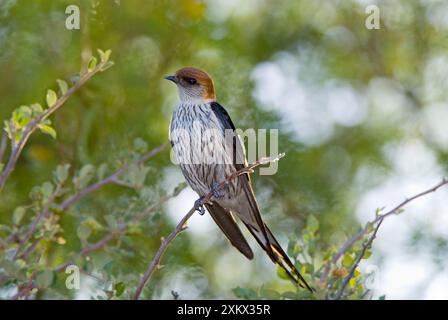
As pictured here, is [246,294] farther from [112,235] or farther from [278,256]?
[112,235]

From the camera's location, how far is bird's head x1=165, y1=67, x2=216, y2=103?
4.45m

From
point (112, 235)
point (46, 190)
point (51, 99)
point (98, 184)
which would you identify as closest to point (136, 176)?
point (98, 184)

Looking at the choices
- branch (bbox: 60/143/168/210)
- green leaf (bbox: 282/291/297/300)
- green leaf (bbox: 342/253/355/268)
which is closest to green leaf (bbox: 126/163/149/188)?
branch (bbox: 60/143/168/210)

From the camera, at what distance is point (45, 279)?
2.84 metres

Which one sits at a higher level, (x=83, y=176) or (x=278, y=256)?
(x=83, y=176)

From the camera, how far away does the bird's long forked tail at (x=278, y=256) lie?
337cm

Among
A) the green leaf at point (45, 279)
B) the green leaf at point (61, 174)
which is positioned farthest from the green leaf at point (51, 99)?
the green leaf at point (45, 279)

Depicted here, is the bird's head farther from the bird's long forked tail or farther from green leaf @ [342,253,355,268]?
green leaf @ [342,253,355,268]

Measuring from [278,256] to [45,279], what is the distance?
46.8 inches

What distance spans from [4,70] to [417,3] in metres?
2.61

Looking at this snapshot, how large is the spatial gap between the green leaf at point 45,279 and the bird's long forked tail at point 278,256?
3.22ft

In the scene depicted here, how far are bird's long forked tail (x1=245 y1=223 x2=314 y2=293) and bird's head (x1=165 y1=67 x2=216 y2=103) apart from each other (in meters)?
0.81

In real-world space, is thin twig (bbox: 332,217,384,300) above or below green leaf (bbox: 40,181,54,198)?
below
